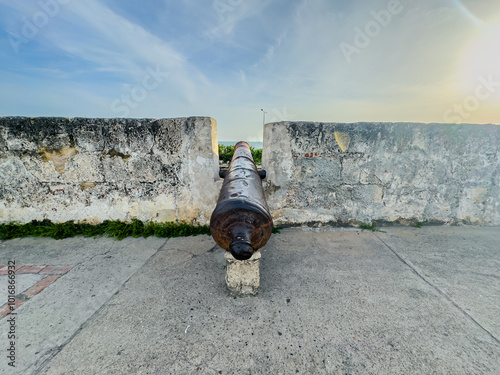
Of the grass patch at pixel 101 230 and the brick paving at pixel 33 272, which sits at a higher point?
the grass patch at pixel 101 230

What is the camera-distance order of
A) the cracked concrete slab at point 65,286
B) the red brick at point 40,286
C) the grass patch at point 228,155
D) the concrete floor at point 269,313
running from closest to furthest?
1. the concrete floor at point 269,313
2. the cracked concrete slab at point 65,286
3. the red brick at point 40,286
4. the grass patch at point 228,155

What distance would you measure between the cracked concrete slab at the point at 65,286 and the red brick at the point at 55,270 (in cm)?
6

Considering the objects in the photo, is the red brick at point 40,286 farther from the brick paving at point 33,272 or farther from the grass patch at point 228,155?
the grass patch at point 228,155

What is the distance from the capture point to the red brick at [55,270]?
2305 millimetres

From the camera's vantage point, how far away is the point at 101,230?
320 centimetres

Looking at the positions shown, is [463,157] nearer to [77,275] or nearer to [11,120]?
[77,275]

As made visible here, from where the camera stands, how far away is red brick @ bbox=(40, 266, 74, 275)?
2.30m

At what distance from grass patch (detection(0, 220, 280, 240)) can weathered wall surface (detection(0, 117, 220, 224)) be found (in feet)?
0.32

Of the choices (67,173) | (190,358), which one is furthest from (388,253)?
(67,173)

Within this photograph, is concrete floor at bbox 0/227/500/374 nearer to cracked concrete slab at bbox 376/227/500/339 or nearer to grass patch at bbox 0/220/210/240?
cracked concrete slab at bbox 376/227/500/339

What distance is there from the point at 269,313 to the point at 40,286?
219 centimetres

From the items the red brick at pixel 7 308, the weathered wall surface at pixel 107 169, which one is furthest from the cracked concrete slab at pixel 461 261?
the red brick at pixel 7 308

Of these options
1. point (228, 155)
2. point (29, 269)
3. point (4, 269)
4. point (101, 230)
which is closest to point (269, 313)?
point (29, 269)

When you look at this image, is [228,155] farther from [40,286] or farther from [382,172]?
[40,286]
